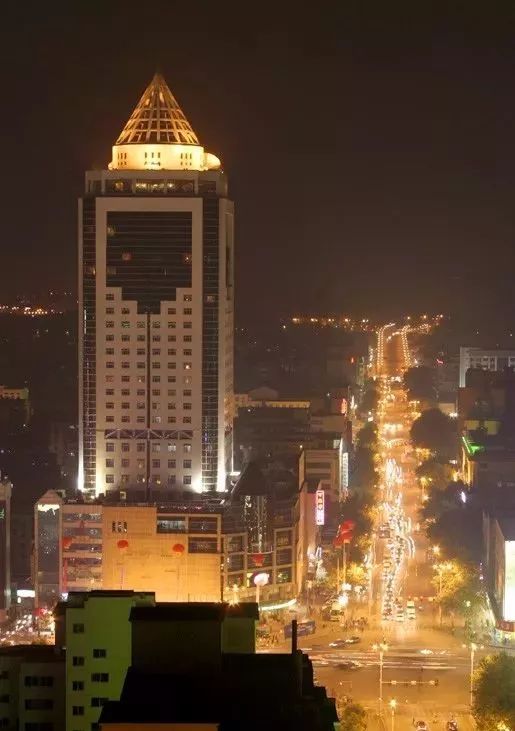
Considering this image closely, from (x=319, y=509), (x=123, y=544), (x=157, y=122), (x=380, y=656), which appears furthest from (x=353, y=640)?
(x=157, y=122)

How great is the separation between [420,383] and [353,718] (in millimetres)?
37683

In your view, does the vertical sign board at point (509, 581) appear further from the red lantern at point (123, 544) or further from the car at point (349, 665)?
the red lantern at point (123, 544)

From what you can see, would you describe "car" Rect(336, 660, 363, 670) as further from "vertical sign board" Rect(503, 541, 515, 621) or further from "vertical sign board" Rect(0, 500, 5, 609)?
"vertical sign board" Rect(0, 500, 5, 609)

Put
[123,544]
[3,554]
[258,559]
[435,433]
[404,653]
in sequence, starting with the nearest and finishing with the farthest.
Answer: [404,653], [123,544], [258,559], [3,554], [435,433]

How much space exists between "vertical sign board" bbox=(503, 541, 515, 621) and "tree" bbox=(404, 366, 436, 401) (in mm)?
28067

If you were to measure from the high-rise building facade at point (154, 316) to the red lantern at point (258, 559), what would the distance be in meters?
2.18

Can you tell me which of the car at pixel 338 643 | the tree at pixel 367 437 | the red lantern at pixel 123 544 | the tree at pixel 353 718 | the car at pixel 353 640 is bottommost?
the tree at pixel 353 718

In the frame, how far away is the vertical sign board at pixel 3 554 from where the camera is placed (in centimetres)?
2458

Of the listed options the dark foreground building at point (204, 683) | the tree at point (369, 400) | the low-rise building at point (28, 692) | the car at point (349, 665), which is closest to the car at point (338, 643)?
the car at point (349, 665)

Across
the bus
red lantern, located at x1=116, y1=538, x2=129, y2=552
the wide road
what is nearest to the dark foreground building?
the wide road

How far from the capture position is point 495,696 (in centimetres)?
1839

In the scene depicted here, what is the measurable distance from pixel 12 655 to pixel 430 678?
10.6m

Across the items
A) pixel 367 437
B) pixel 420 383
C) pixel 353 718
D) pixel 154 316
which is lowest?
pixel 353 718

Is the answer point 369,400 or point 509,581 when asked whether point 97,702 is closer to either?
point 509,581
